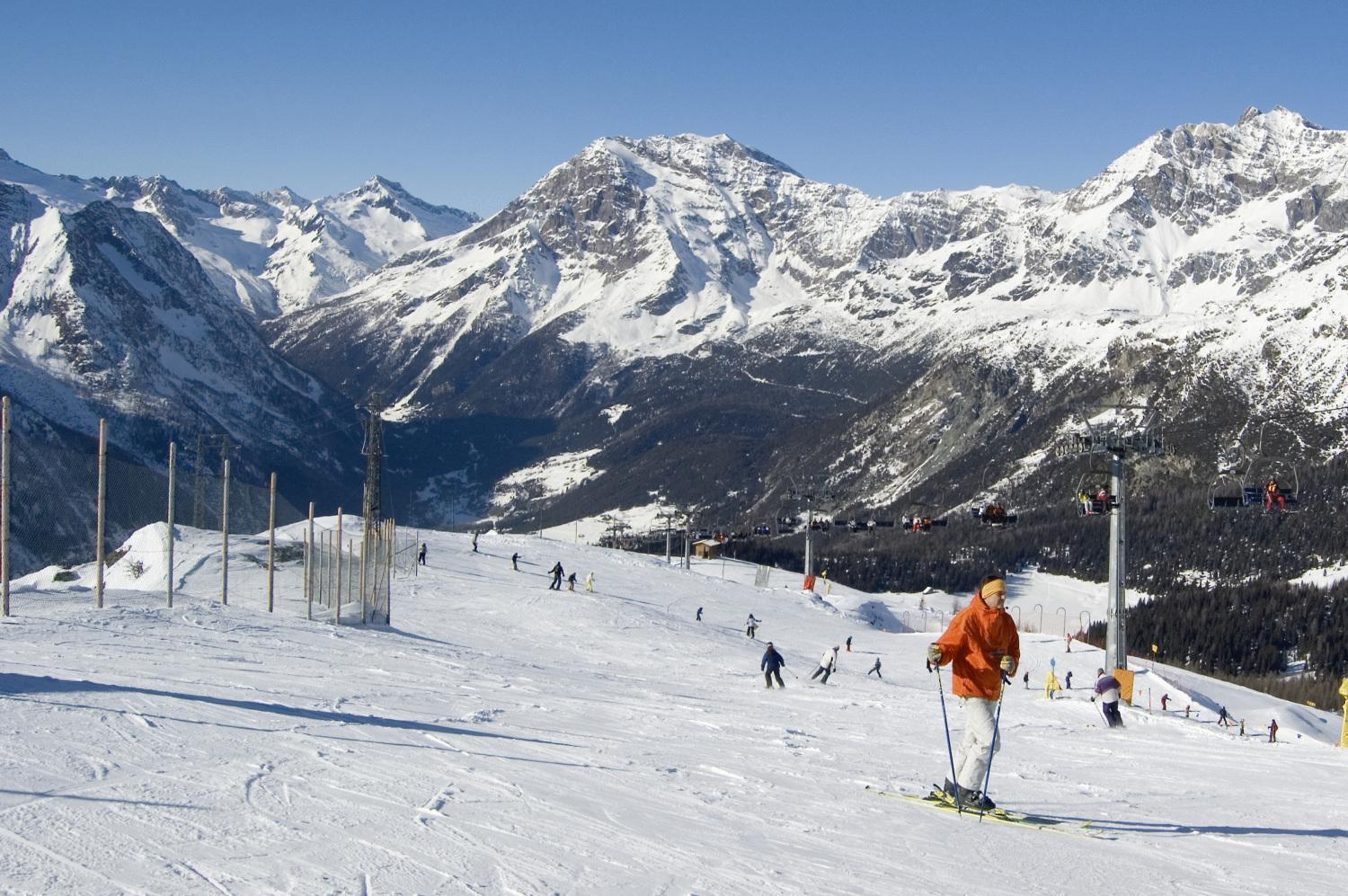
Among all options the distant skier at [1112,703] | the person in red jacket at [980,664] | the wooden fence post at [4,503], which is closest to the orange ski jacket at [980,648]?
Answer: the person in red jacket at [980,664]

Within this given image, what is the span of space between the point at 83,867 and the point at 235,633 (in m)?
19.5

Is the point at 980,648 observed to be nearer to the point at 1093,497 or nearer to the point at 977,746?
the point at 977,746

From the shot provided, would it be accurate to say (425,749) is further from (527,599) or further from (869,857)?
(527,599)

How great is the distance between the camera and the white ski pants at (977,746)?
12000 millimetres

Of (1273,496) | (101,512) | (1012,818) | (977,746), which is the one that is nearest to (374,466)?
(101,512)

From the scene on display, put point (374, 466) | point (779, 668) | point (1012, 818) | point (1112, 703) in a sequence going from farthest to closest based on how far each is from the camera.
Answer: point (374, 466), point (779, 668), point (1112, 703), point (1012, 818)

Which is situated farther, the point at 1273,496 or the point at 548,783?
the point at 1273,496

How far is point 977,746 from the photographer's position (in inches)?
474

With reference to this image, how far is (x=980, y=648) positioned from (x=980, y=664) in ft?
0.45

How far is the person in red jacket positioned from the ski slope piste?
1.33 feet

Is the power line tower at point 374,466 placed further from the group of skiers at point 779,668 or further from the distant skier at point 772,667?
the distant skier at point 772,667

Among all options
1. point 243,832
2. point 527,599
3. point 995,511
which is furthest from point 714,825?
point 995,511

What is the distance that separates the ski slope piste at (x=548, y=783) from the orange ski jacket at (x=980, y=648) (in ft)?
3.68

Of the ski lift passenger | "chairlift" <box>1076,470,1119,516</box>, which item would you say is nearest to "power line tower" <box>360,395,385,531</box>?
"chairlift" <box>1076,470,1119,516</box>
